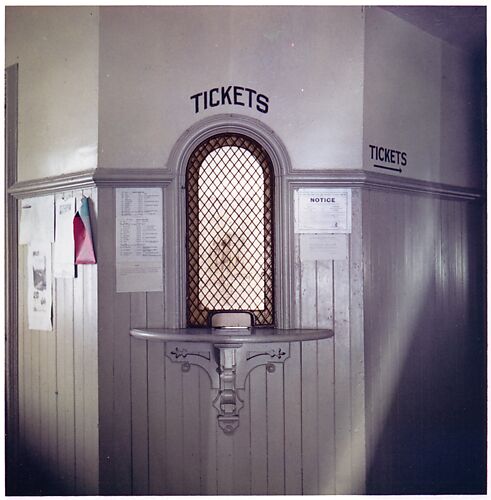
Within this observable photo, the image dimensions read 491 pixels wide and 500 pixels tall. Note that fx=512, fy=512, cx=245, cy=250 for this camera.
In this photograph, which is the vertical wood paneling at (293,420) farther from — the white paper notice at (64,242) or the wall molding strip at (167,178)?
the white paper notice at (64,242)

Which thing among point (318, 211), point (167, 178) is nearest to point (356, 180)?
point (318, 211)

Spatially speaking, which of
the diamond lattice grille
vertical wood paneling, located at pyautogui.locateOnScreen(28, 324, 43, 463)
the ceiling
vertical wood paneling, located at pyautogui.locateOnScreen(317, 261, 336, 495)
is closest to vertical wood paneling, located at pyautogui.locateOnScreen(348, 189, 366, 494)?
vertical wood paneling, located at pyautogui.locateOnScreen(317, 261, 336, 495)

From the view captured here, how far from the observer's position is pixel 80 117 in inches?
106

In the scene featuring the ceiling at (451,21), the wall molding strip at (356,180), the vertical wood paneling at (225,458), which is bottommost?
the vertical wood paneling at (225,458)

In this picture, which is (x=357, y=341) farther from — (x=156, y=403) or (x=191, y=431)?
(x=156, y=403)

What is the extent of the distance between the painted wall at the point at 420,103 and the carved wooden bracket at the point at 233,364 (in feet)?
3.56

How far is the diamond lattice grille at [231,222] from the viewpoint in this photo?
8.68 feet

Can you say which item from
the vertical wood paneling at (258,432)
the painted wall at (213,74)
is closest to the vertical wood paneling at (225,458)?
the vertical wood paneling at (258,432)

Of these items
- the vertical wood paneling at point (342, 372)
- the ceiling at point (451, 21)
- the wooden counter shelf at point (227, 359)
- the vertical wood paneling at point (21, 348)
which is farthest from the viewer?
the vertical wood paneling at point (21, 348)

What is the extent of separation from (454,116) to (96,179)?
219cm

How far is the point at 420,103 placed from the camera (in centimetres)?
297

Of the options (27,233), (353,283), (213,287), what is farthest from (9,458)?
(353,283)

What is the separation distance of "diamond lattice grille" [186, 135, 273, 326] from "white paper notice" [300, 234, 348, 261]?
173 millimetres

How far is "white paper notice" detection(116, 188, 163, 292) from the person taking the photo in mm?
2625
